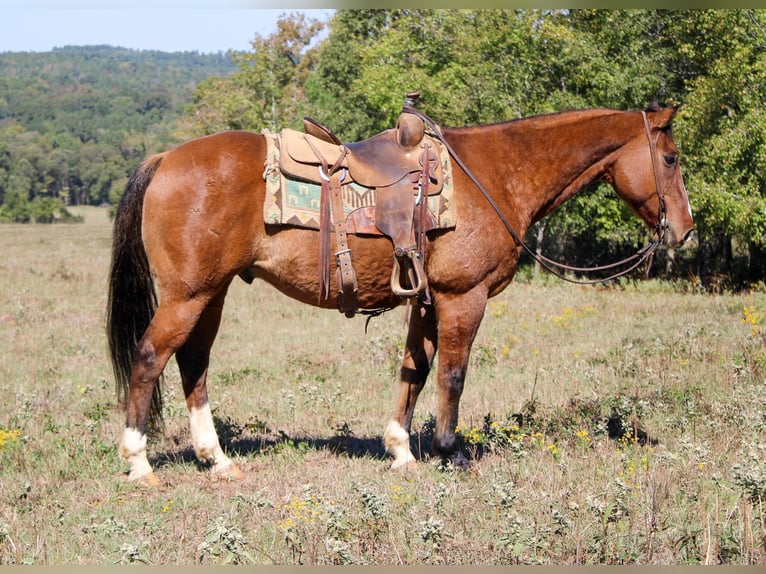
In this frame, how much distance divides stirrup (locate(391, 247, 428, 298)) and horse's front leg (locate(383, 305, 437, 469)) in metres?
0.62

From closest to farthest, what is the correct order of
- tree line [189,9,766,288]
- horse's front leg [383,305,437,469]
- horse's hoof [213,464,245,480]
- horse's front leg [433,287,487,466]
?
horse's front leg [433,287,487,466] < horse's hoof [213,464,245,480] < horse's front leg [383,305,437,469] < tree line [189,9,766,288]

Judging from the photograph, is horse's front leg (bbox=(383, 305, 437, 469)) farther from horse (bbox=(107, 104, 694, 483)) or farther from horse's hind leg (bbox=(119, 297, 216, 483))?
horse's hind leg (bbox=(119, 297, 216, 483))

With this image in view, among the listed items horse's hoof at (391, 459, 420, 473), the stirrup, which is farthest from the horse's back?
horse's hoof at (391, 459, 420, 473)

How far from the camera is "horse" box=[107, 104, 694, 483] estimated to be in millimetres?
5641

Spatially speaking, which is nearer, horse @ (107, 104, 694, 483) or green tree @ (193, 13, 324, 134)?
horse @ (107, 104, 694, 483)

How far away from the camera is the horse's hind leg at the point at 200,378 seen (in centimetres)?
614

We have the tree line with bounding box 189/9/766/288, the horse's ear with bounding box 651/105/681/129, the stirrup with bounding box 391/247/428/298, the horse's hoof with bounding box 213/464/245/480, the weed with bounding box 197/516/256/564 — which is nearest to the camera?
the weed with bounding box 197/516/256/564

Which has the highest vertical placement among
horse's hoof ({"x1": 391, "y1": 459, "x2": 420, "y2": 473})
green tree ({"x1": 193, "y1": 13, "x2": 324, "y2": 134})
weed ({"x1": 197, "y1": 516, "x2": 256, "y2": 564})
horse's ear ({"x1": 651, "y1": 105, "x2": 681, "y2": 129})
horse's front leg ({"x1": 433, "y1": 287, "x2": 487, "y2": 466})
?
green tree ({"x1": 193, "y1": 13, "x2": 324, "y2": 134})

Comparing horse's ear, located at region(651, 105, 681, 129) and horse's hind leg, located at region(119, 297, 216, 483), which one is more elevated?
horse's ear, located at region(651, 105, 681, 129)

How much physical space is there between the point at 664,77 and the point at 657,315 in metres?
10.6

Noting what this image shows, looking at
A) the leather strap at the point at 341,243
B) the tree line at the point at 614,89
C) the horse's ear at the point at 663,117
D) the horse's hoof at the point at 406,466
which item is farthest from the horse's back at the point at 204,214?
the tree line at the point at 614,89

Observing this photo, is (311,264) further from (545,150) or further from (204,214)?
(545,150)

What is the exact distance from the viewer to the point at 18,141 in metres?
140

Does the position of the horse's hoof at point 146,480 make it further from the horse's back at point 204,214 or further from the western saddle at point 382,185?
the western saddle at point 382,185
